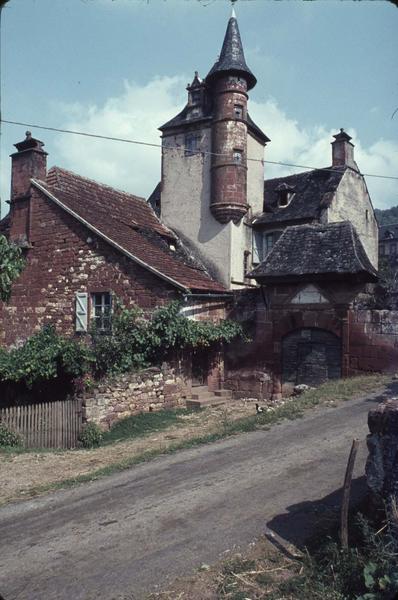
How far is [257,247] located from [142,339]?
332 inches

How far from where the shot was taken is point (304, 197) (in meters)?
22.8

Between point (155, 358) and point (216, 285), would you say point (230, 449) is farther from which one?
point (216, 285)

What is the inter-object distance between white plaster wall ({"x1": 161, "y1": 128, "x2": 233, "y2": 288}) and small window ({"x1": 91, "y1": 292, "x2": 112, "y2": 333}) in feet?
15.5

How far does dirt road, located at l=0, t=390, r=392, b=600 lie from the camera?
5.12 meters

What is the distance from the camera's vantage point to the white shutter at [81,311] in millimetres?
17812

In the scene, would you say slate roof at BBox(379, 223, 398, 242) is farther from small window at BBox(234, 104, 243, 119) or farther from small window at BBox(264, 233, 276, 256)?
small window at BBox(234, 104, 243, 119)

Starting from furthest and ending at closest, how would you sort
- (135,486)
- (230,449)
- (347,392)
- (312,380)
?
1. (312,380)
2. (347,392)
3. (230,449)
4. (135,486)

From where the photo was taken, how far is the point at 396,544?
421 centimetres

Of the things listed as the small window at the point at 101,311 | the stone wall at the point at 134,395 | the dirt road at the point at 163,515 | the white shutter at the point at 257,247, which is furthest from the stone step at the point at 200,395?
the white shutter at the point at 257,247

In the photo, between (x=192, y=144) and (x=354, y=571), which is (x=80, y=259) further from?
(x=354, y=571)

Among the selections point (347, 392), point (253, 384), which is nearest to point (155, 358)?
point (253, 384)

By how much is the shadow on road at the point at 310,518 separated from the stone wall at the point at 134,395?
25.0 ft

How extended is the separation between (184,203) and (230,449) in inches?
541

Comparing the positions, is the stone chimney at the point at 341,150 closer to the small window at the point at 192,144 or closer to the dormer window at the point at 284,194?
the dormer window at the point at 284,194
